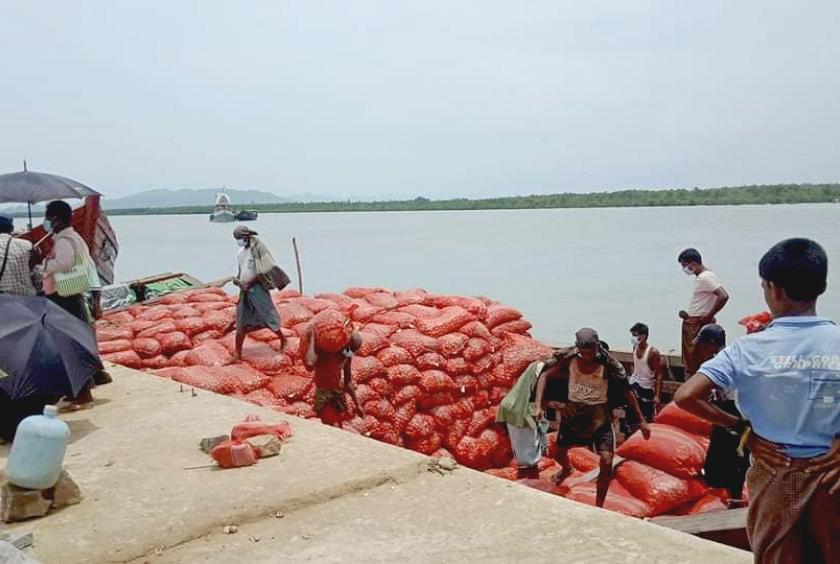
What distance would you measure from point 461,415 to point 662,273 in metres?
20.0

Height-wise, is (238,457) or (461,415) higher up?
(238,457)

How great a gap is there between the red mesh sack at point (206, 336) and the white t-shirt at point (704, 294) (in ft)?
14.1

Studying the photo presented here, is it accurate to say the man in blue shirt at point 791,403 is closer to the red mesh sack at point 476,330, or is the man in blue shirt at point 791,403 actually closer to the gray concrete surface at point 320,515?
the gray concrete surface at point 320,515

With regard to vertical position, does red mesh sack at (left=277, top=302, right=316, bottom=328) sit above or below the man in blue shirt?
below

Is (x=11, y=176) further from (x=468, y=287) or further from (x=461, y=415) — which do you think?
(x=468, y=287)

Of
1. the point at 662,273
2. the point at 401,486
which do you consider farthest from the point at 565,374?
the point at 662,273

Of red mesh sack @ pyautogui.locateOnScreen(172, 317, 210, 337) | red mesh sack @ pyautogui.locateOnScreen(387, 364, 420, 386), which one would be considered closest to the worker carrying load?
red mesh sack @ pyautogui.locateOnScreen(387, 364, 420, 386)

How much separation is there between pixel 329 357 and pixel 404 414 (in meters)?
1.63

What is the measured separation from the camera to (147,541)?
8.99ft

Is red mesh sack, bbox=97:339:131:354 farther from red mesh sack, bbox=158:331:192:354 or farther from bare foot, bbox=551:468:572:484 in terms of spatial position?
bare foot, bbox=551:468:572:484

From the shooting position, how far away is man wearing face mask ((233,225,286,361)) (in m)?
6.47

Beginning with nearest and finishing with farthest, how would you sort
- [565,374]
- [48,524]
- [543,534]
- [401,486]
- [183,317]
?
[543,534]
[48,524]
[401,486]
[565,374]
[183,317]

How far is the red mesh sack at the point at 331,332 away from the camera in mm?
5367

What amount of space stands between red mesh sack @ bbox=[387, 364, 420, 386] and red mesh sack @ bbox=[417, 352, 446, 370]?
0.09 m
